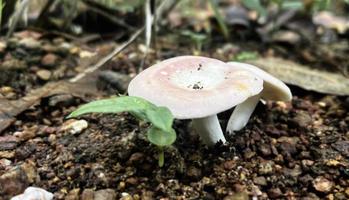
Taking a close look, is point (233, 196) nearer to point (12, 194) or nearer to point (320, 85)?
point (12, 194)

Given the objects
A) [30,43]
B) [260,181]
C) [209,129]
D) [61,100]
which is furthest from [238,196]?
[30,43]

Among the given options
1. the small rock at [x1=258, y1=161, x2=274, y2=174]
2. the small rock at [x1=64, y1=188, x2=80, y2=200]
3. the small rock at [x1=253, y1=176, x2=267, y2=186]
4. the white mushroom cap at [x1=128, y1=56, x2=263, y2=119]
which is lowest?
the small rock at [x1=64, y1=188, x2=80, y2=200]

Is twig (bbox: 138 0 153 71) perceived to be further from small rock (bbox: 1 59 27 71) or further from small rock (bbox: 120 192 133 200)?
small rock (bbox: 120 192 133 200)

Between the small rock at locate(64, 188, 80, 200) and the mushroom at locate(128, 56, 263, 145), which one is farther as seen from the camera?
the small rock at locate(64, 188, 80, 200)

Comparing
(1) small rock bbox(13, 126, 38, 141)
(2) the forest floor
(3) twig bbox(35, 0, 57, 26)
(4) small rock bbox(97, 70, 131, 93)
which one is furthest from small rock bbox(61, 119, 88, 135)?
(3) twig bbox(35, 0, 57, 26)

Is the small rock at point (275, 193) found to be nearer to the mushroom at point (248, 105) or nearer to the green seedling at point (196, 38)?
the mushroom at point (248, 105)

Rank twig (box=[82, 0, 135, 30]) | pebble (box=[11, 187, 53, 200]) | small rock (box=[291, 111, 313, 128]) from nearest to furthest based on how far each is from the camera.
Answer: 1. pebble (box=[11, 187, 53, 200])
2. small rock (box=[291, 111, 313, 128])
3. twig (box=[82, 0, 135, 30])

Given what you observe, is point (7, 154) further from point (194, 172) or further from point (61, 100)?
point (194, 172)
